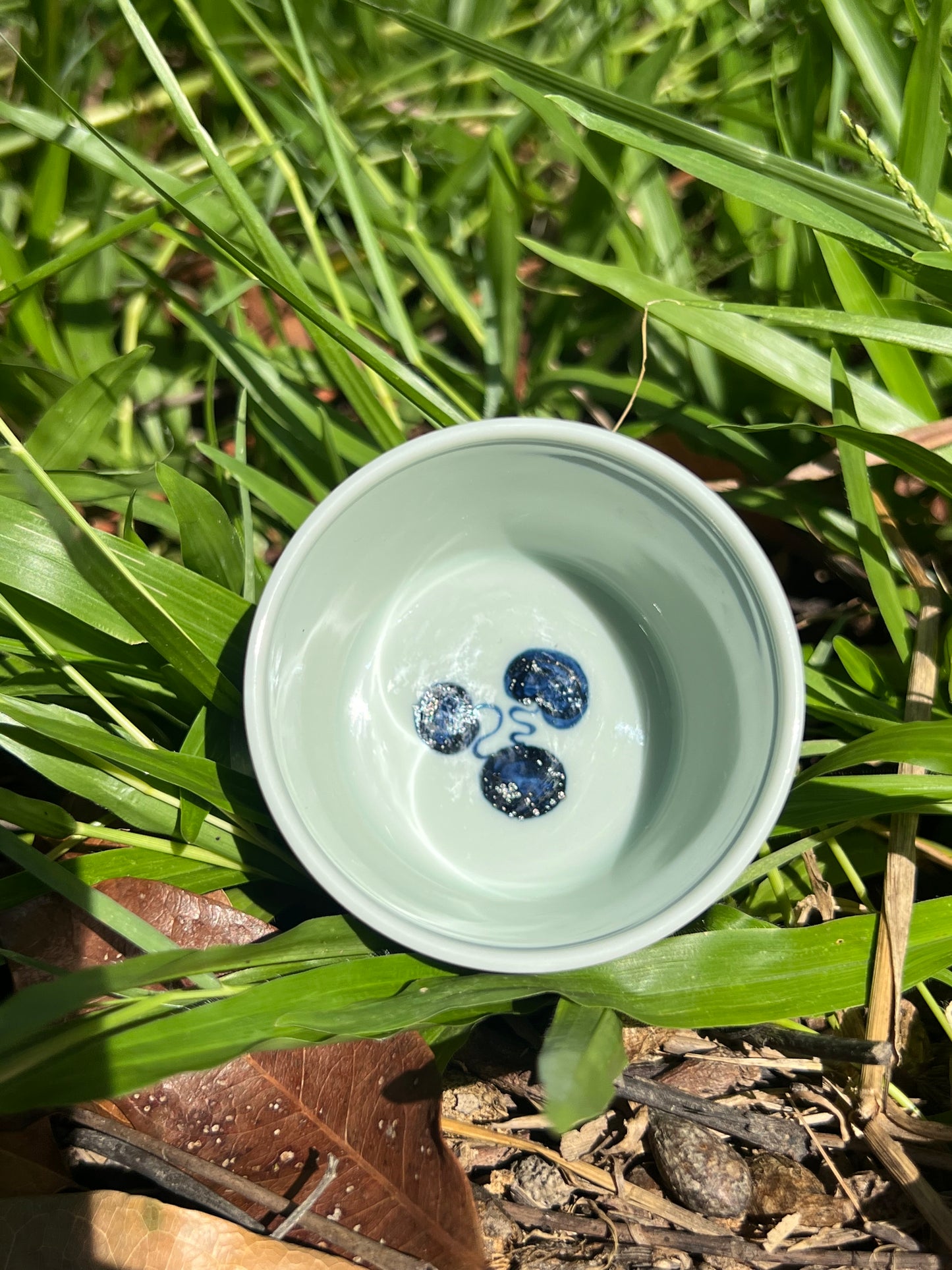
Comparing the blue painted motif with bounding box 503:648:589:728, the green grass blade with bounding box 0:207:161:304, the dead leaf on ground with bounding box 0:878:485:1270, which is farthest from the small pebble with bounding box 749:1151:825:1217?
the green grass blade with bounding box 0:207:161:304

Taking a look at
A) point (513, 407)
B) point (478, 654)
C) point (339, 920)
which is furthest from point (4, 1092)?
point (513, 407)

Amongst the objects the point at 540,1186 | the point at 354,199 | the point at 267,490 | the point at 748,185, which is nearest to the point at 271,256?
the point at 354,199

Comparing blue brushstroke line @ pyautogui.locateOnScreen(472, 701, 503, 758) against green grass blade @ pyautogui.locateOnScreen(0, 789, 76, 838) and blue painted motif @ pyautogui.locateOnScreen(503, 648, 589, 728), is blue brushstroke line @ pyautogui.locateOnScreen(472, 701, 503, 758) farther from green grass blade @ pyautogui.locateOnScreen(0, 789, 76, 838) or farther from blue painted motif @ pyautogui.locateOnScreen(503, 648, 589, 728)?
green grass blade @ pyautogui.locateOnScreen(0, 789, 76, 838)

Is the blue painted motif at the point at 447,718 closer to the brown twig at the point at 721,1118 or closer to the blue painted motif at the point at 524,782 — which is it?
the blue painted motif at the point at 524,782

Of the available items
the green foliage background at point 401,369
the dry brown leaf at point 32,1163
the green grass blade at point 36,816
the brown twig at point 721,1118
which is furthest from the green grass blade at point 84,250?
the brown twig at point 721,1118

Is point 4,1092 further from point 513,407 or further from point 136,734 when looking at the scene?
point 513,407
